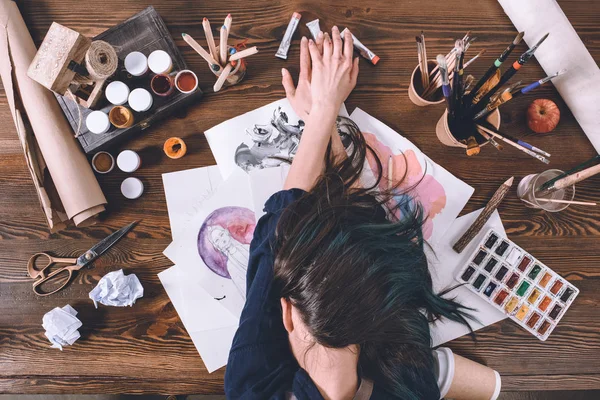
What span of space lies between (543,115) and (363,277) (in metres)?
0.59

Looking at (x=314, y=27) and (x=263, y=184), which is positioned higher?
(x=314, y=27)

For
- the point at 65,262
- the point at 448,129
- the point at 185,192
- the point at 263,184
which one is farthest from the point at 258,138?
the point at 65,262

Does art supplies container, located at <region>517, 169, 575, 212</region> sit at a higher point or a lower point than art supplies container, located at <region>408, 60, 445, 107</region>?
lower

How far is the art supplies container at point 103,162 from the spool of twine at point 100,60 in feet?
0.57

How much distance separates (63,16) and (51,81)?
258mm

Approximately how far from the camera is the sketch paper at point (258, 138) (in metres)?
0.88

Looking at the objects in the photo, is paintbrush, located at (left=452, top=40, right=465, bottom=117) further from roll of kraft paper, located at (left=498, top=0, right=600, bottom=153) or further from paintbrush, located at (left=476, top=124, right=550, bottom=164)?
roll of kraft paper, located at (left=498, top=0, right=600, bottom=153)

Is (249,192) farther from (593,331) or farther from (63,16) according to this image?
(593,331)

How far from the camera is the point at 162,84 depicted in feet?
2.78

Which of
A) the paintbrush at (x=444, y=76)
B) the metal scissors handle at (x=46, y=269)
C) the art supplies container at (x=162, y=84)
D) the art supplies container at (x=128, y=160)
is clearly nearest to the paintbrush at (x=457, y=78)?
the paintbrush at (x=444, y=76)

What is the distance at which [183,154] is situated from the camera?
2.86ft

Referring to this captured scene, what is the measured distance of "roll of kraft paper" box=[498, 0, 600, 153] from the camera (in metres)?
0.82

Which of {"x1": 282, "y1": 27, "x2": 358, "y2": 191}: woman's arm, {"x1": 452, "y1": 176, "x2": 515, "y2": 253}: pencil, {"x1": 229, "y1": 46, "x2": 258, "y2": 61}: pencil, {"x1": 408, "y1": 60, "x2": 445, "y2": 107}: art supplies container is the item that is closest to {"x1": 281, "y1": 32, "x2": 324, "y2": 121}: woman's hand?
{"x1": 282, "y1": 27, "x2": 358, "y2": 191}: woman's arm

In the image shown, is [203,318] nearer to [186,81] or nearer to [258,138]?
[258,138]
